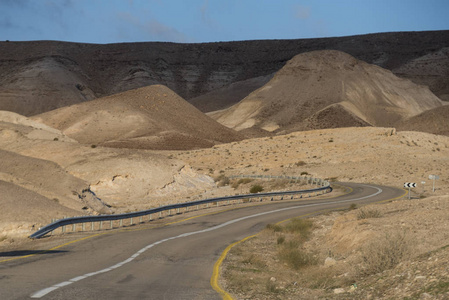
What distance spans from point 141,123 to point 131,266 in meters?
87.0

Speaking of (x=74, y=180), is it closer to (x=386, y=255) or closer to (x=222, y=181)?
(x=222, y=181)

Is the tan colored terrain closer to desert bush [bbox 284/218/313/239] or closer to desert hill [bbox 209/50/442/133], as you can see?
desert bush [bbox 284/218/313/239]

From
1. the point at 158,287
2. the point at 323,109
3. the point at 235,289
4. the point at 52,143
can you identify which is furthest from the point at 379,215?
the point at 323,109

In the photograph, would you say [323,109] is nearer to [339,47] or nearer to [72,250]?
[339,47]

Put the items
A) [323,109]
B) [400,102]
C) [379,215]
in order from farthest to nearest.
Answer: [400,102] → [323,109] → [379,215]

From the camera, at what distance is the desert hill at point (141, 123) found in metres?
92.6

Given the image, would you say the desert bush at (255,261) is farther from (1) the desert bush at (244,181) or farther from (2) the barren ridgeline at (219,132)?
(1) the desert bush at (244,181)

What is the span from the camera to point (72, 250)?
15617mm

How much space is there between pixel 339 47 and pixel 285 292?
194 m

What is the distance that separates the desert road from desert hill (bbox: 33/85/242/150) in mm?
67127

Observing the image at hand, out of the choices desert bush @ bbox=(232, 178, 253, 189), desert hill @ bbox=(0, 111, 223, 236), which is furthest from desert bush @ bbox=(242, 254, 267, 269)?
desert bush @ bbox=(232, 178, 253, 189)

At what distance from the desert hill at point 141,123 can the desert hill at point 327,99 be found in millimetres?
19027

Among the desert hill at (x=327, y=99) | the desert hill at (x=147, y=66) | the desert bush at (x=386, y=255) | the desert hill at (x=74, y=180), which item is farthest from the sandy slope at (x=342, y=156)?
the desert hill at (x=147, y=66)

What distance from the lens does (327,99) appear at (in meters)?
131
